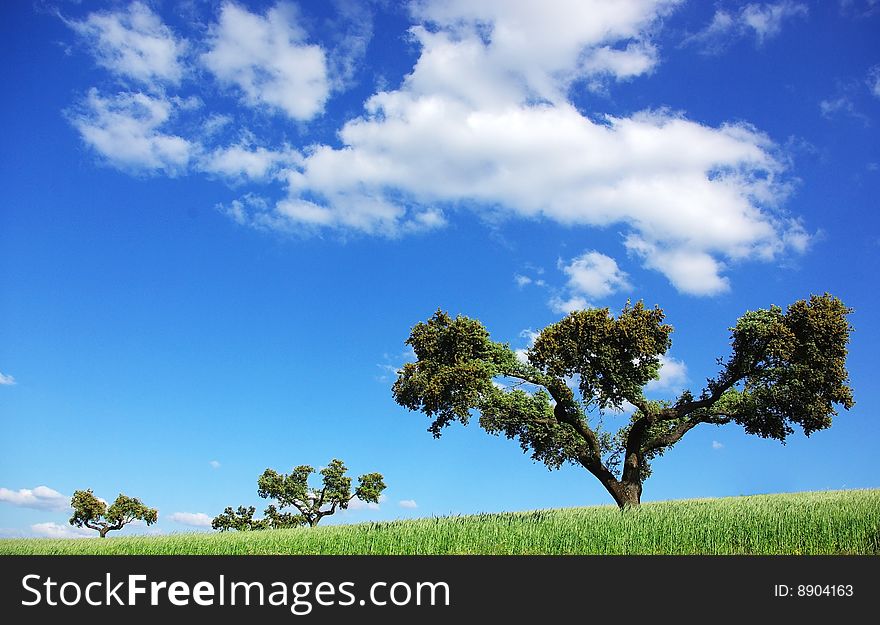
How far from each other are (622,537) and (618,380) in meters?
13.8

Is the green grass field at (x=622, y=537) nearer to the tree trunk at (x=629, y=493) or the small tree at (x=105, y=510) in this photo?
the tree trunk at (x=629, y=493)

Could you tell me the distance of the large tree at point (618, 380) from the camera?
108 ft

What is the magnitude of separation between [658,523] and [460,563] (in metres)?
9.79

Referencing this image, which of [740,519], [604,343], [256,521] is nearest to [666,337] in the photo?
[604,343]

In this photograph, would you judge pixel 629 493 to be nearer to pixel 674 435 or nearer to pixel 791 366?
pixel 674 435

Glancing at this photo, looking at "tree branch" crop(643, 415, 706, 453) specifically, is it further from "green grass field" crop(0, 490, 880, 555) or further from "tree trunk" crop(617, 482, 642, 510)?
"green grass field" crop(0, 490, 880, 555)

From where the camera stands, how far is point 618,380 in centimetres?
3391

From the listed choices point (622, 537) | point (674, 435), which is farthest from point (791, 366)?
point (622, 537)

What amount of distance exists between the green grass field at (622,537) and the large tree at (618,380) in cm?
Answer: 922

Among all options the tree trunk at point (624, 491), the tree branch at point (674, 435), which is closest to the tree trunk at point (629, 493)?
the tree trunk at point (624, 491)

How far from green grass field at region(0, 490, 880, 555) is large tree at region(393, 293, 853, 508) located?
922 centimetres

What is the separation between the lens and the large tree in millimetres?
33000

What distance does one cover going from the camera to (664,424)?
38.2 metres

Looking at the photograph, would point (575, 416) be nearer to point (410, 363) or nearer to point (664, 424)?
point (664, 424)
